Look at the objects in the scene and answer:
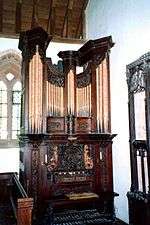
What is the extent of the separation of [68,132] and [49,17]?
4.36 m

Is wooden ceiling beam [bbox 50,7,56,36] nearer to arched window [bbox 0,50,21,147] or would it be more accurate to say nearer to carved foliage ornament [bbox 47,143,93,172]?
arched window [bbox 0,50,21,147]

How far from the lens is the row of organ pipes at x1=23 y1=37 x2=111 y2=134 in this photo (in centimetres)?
634

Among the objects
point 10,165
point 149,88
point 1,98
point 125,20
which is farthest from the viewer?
point 1,98

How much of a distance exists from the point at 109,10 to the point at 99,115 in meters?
2.59

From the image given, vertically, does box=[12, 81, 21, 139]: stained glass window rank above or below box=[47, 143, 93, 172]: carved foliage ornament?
above

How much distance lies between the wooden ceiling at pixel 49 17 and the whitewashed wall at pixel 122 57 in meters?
2.18

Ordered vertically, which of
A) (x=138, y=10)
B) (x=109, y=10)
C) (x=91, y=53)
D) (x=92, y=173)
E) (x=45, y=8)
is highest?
(x=45, y=8)

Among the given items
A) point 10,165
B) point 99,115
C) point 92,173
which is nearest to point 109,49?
point 99,115

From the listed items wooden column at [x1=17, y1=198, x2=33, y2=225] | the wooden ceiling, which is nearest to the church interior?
wooden column at [x1=17, y1=198, x2=33, y2=225]

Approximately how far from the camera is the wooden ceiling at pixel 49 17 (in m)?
8.83

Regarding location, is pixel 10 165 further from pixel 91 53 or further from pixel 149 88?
pixel 149 88

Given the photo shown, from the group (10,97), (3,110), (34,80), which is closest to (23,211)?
(34,80)

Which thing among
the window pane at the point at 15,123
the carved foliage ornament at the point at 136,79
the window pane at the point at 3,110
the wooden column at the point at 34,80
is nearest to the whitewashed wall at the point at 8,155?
the window pane at the point at 15,123

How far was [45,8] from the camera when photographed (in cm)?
912
